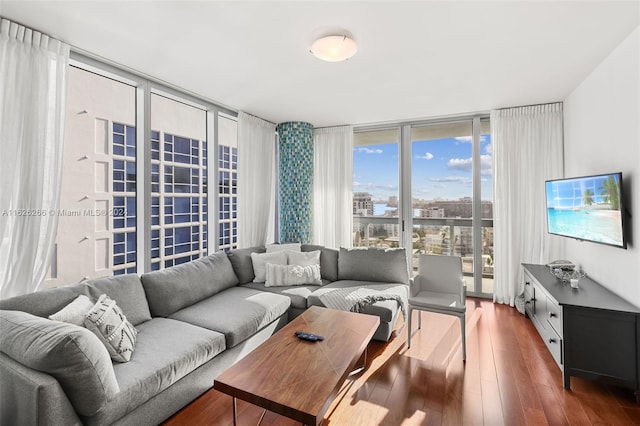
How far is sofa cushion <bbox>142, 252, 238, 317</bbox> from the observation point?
98.3 inches

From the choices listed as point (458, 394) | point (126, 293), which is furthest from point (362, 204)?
point (126, 293)

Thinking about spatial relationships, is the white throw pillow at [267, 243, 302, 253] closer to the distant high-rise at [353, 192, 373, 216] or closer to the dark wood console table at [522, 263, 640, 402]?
the distant high-rise at [353, 192, 373, 216]

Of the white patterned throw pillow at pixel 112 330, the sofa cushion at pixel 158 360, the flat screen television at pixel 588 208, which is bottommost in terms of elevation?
the sofa cushion at pixel 158 360

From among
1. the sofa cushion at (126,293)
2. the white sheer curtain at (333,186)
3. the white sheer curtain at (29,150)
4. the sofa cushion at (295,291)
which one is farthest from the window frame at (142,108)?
the white sheer curtain at (333,186)

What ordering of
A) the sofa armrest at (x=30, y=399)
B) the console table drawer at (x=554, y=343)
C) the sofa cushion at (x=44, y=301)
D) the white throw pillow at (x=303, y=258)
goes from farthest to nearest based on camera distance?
the white throw pillow at (x=303, y=258)
the console table drawer at (x=554, y=343)
the sofa cushion at (x=44, y=301)
the sofa armrest at (x=30, y=399)

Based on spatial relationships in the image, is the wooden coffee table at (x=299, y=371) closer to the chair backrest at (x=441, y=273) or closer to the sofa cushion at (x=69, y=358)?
the sofa cushion at (x=69, y=358)

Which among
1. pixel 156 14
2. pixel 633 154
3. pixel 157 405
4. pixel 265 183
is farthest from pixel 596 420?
pixel 265 183

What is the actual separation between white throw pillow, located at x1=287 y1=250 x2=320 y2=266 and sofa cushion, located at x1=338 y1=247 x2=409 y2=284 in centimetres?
33

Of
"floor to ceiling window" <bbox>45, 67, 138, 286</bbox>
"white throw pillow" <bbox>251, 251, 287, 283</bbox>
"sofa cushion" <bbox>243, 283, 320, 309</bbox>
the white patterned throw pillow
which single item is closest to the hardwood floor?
the white patterned throw pillow

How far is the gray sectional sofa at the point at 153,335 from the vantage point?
1361 mm

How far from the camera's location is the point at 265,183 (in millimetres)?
4547

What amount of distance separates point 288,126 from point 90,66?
2.60m

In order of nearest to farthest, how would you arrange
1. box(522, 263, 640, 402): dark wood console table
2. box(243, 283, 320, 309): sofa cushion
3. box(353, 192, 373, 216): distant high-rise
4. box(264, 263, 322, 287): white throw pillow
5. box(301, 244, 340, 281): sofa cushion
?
1. box(522, 263, 640, 402): dark wood console table
2. box(243, 283, 320, 309): sofa cushion
3. box(264, 263, 322, 287): white throw pillow
4. box(301, 244, 340, 281): sofa cushion
5. box(353, 192, 373, 216): distant high-rise

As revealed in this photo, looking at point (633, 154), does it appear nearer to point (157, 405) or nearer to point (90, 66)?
point (157, 405)
